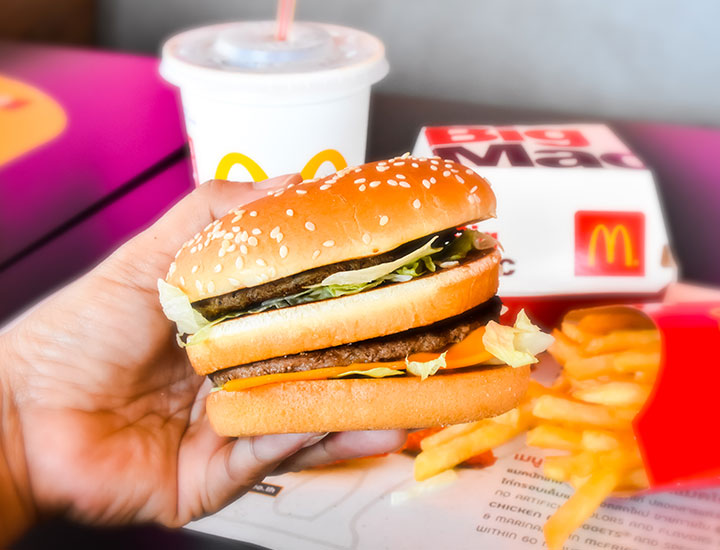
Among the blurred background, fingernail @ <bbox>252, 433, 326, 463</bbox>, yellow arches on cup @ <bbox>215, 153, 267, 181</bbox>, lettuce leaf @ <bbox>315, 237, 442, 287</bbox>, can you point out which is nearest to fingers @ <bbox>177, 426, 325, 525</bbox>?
fingernail @ <bbox>252, 433, 326, 463</bbox>

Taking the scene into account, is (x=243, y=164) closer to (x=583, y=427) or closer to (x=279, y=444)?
(x=279, y=444)

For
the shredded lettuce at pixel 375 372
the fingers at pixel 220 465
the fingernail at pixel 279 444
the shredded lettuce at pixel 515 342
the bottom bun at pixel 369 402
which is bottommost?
the fingers at pixel 220 465

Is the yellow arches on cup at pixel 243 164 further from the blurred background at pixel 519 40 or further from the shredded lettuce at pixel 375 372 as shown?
the blurred background at pixel 519 40

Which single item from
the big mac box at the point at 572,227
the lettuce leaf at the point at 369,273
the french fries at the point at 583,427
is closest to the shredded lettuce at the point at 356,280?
the lettuce leaf at the point at 369,273

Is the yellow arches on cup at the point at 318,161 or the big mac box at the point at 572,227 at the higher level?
the yellow arches on cup at the point at 318,161

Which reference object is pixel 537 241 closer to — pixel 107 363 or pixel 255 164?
pixel 255 164

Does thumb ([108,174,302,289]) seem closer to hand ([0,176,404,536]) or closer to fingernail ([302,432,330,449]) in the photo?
hand ([0,176,404,536])
